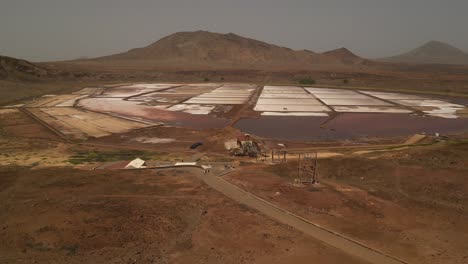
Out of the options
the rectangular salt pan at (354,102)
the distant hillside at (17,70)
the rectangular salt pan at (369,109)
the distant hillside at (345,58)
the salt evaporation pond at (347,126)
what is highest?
the distant hillside at (345,58)

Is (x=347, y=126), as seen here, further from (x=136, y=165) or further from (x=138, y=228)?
(x=138, y=228)

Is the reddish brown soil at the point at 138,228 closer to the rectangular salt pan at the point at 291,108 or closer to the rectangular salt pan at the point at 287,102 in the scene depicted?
the rectangular salt pan at the point at 291,108

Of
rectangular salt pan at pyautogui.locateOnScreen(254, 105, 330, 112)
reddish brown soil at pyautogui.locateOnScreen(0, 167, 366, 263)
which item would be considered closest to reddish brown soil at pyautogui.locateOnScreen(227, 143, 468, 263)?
reddish brown soil at pyautogui.locateOnScreen(0, 167, 366, 263)

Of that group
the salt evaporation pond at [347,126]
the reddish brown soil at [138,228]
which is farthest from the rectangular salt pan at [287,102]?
the reddish brown soil at [138,228]

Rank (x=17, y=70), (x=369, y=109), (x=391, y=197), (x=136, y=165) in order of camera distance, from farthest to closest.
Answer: (x=17, y=70) → (x=369, y=109) → (x=136, y=165) → (x=391, y=197)

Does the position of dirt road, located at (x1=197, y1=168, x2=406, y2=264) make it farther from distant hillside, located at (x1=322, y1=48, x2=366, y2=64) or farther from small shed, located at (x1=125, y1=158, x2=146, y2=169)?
distant hillside, located at (x1=322, y1=48, x2=366, y2=64)

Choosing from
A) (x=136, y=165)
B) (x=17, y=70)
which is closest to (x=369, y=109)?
(x=136, y=165)
